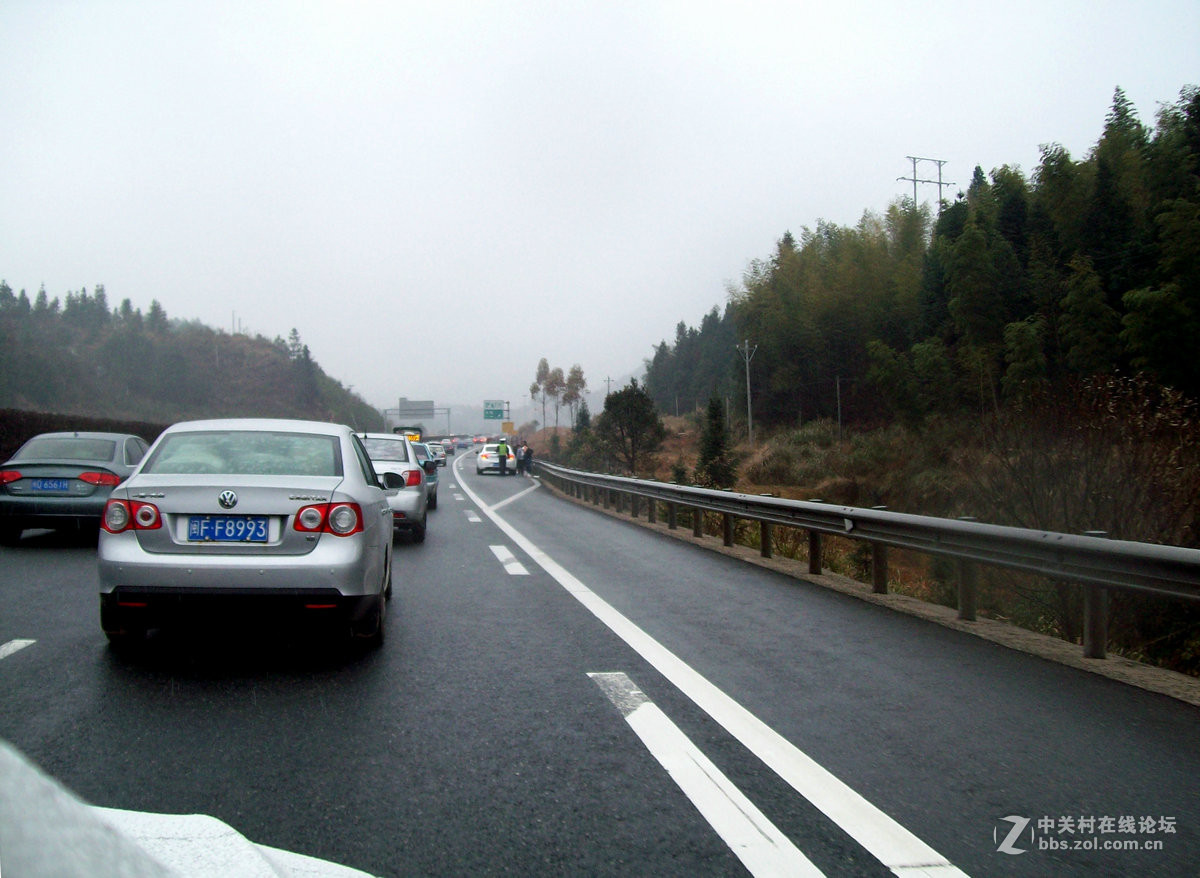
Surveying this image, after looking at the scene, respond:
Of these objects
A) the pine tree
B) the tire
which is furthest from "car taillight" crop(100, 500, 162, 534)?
the pine tree

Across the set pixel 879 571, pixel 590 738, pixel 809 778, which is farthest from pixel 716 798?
pixel 879 571

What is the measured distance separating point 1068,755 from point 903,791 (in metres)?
0.96

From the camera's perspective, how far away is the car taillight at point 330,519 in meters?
5.87

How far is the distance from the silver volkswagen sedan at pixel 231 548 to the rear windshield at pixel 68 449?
727 cm

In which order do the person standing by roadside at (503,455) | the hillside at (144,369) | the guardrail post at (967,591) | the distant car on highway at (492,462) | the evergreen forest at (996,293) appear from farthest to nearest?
the hillside at (144,369) < the distant car on highway at (492,462) < the person standing by roadside at (503,455) < the evergreen forest at (996,293) < the guardrail post at (967,591)

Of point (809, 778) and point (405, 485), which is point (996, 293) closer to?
point (405, 485)

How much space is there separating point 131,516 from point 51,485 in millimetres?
7596

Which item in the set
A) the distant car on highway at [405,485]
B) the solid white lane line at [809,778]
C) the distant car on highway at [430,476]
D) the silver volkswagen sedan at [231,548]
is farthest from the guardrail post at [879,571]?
the distant car on highway at [430,476]

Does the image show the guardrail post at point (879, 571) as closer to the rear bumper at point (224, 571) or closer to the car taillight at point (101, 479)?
the rear bumper at point (224, 571)

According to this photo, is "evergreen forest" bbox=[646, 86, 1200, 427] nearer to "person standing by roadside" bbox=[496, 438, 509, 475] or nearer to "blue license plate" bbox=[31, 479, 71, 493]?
"person standing by roadside" bbox=[496, 438, 509, 475]

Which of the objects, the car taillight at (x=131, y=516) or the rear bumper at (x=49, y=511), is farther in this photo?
the rear bumper at (x=49, y=511)

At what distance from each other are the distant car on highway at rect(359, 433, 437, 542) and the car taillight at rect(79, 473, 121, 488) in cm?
309

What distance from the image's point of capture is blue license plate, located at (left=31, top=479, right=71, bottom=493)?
12.1 meters

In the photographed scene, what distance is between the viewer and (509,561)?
1185cm
